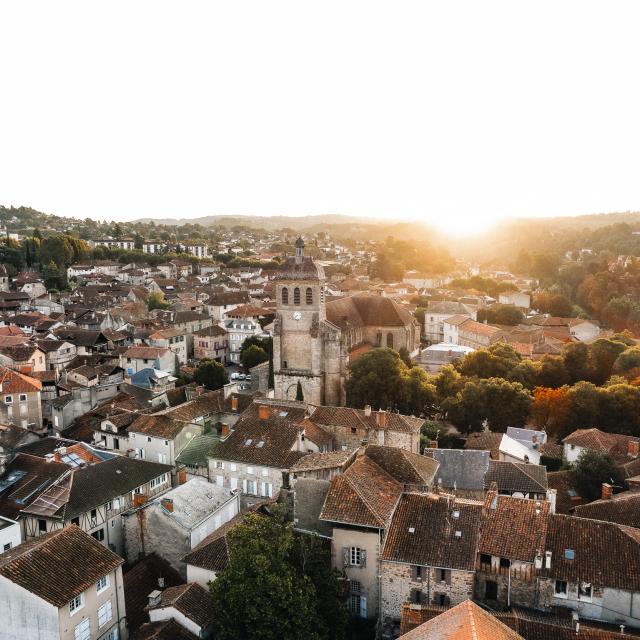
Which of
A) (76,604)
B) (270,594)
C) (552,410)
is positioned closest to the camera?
(270,594)

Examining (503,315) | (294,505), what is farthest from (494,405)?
(503,315)

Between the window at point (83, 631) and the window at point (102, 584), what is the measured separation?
1089mm

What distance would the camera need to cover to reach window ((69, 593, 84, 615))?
70.4 ft

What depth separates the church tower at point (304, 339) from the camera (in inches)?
1975

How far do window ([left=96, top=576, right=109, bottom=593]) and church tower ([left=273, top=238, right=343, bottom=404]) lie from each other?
28.2m

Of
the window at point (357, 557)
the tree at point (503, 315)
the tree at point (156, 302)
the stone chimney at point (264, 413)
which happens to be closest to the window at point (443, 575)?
the window at point (357, 557)

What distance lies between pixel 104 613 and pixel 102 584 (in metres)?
1.16

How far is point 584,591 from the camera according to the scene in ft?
75.3

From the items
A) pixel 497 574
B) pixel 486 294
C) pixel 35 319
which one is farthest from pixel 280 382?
pixel 486 294

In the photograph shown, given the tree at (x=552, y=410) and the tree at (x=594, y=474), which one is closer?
the tree at (x=594, y=474)

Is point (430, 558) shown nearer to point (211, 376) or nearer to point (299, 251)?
point (299, 251)

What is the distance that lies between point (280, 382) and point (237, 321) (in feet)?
83.4

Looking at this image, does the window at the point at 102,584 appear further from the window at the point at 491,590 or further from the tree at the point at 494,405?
the tree at the point at 494,405

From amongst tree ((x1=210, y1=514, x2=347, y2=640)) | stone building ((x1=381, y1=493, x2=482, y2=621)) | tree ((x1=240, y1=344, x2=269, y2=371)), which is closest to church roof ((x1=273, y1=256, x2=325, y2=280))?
tree ((x1=240, y1=344, x2=269, y2=371))
